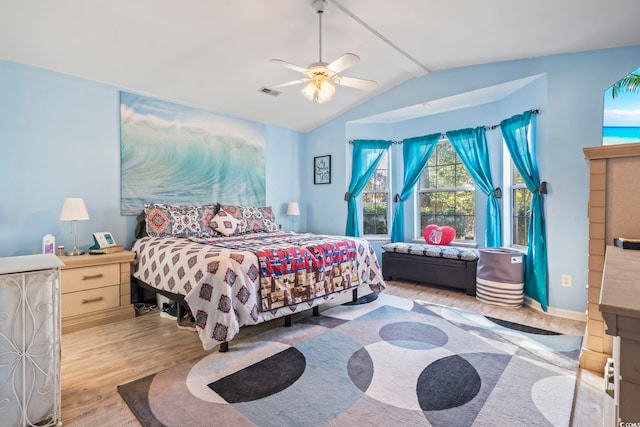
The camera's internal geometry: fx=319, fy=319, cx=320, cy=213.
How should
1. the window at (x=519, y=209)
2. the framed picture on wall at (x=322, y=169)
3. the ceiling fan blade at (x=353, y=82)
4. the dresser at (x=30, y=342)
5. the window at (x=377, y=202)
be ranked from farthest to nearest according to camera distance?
the framed picture on wall at (x=322, y=169) < the window at (x=377, y=202) < the window at (x=519, y=209) < the ceiling fan blade at (x=353, y=82) < the dresser at (x=30, y=342)

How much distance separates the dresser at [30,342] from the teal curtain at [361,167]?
4004mm

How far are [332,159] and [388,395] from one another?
4.05 meters

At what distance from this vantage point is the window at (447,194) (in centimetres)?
459

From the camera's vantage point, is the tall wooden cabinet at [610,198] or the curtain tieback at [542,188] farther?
the curtain tieback at [542,188]

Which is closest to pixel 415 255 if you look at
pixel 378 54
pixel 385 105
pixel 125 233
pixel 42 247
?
pixel 385 105

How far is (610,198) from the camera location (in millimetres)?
1770

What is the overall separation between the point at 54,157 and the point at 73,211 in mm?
667

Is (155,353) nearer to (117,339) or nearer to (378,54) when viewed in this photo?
(117,339)

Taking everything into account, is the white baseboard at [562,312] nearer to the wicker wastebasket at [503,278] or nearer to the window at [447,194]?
the wicker wastebasket at [503,278]

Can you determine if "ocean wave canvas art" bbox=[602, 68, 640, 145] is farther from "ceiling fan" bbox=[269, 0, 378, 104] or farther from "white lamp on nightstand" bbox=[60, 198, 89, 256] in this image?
"white lamp on nightstand" bbox=[60, 198, 89, 256]

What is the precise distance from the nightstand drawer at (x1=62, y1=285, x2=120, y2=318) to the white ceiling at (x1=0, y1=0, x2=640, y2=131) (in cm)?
218

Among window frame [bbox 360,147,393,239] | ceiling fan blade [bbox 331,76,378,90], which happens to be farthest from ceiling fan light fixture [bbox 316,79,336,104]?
window frame [bbox 360,147,393,239]

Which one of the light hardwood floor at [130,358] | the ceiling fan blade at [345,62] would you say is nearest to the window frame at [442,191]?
the light hardwood floor at [130,358]

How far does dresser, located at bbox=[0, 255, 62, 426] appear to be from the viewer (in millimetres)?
1461
